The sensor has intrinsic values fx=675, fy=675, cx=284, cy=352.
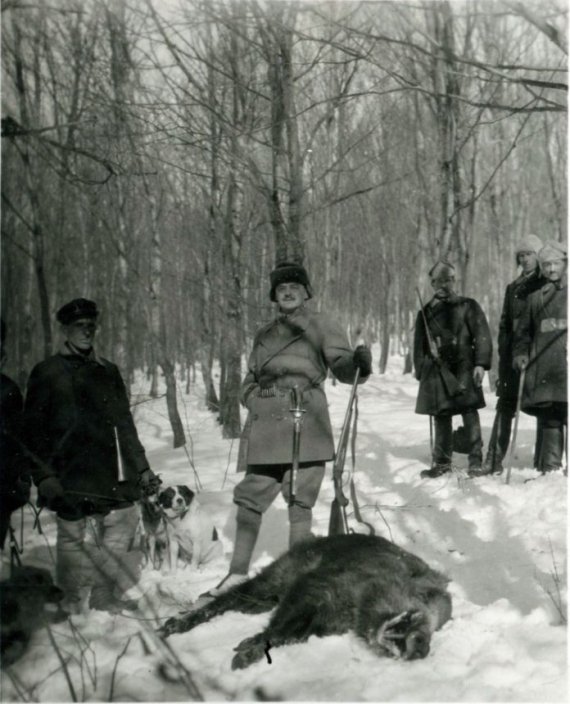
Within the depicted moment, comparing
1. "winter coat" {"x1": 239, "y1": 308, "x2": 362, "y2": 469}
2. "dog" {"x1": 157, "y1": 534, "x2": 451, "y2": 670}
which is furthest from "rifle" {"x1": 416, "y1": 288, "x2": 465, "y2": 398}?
"dog" {"x1": 157, "y1": 534, "x2": 451, "y2": 670}

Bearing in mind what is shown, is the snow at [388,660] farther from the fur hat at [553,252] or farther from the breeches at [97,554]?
the fur hat at [553,252]

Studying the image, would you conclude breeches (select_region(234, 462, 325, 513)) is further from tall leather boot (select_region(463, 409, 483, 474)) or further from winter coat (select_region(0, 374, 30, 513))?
tall leather boot (select_region(463, 409, 483, 474))

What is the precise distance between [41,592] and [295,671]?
1194 mm

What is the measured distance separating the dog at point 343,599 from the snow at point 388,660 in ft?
0.21

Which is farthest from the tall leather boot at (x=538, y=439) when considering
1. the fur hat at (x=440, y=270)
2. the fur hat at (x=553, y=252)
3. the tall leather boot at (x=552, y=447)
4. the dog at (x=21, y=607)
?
the dog at (x=21, y=607)

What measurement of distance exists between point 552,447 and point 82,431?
149 inches

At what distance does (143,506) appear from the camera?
4.84 meters

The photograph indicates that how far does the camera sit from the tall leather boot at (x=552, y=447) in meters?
5.51

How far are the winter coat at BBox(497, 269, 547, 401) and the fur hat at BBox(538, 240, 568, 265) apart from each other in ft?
1.04

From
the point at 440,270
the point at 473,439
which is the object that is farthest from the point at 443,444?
the point at 440,270

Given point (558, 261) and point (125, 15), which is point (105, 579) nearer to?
point (558, 261)

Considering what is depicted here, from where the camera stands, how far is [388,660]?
278cm

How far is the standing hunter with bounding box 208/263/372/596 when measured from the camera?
377 centimetres

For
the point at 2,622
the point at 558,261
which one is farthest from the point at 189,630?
the point at 558,261
